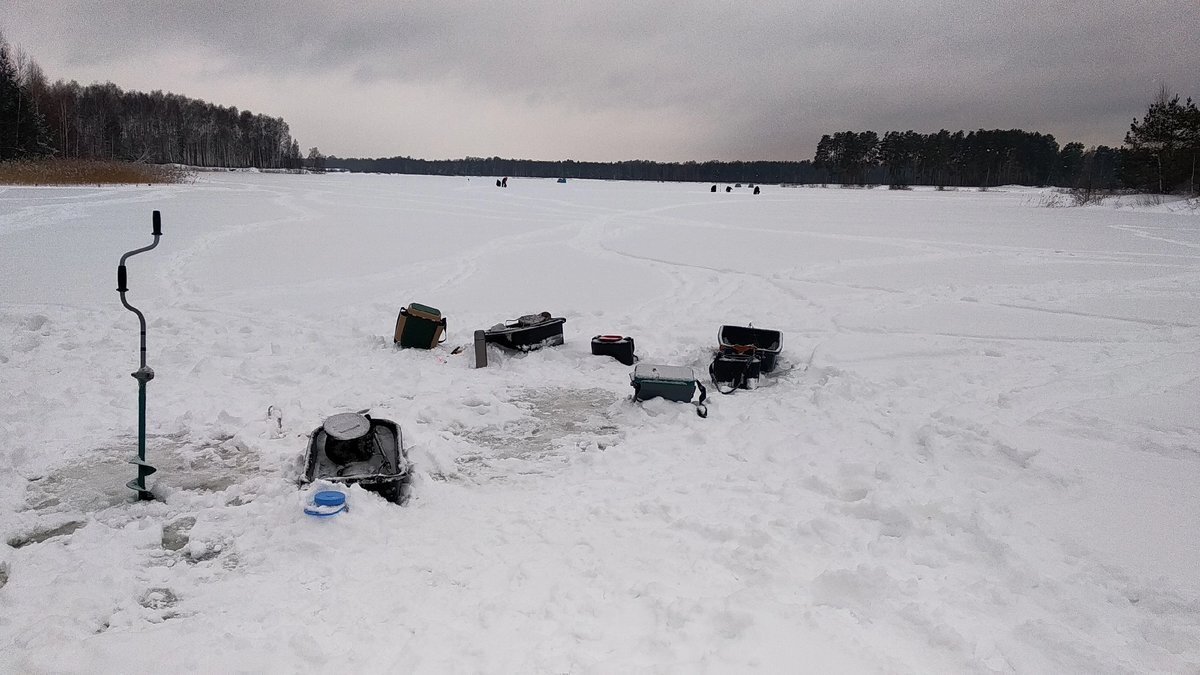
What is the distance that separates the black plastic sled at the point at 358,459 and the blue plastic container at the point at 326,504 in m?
0.21

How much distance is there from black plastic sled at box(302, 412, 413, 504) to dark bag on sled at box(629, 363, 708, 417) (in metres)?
2.30

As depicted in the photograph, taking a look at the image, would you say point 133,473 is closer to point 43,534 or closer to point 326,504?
point 43,534

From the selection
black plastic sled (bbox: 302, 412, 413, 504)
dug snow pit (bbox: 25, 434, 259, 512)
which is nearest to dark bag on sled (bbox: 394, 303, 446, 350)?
dug snow pit (bbox: 25, 434, 259, 512)

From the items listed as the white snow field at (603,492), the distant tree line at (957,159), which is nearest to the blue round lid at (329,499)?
the white snow field at (603,492)

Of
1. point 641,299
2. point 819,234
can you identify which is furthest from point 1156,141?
point 641,299

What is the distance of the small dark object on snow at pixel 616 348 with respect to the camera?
24.2ft

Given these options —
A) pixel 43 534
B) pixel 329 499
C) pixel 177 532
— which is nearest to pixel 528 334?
pixel 329 499

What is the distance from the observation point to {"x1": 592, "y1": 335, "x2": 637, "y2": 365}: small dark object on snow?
739cm

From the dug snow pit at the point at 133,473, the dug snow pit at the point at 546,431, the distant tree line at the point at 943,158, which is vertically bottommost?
the dug snow pit at the point at 133,473

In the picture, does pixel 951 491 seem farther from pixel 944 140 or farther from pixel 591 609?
pixel 944 140

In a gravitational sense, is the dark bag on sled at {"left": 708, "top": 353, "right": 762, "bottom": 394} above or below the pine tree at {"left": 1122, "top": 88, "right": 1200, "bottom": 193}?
below

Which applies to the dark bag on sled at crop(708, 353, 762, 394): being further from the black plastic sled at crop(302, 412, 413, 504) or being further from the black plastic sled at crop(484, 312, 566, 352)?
the black plastic sled at crop(302, 412, 413, 504)

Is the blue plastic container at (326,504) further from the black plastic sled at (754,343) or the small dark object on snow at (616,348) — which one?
the black plastic sled at (754,343)

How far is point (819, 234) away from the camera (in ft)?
66.8
